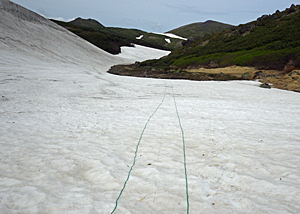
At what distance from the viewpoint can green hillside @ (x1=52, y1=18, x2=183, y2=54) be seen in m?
76.8

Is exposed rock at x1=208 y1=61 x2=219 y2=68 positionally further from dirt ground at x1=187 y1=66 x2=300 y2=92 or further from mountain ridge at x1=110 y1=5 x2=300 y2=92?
dirt ground at x1=187 y1=66 x2=300 y2=92

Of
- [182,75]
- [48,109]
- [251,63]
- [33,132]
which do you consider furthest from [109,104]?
[251,63]

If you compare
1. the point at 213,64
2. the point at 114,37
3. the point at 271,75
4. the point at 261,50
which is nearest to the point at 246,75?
the point at 271,75

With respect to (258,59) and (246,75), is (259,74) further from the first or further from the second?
(258,59)

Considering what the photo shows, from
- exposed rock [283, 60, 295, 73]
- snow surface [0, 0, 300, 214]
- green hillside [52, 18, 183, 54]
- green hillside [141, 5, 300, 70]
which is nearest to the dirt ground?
exposed rock [283, 60, 295, 73]

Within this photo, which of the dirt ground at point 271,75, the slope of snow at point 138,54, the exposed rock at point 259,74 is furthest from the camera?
the slope of snow at point 138,54

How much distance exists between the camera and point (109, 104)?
11891mm

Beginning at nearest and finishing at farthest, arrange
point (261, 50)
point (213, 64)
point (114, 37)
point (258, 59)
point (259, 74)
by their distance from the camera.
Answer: point (259, 74) < point (258, 59) < point (261, 50) < point (213, 64) < point (114, 37)

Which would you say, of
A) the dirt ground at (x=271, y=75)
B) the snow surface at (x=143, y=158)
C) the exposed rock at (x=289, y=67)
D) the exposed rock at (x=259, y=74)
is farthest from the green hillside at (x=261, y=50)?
the snow surface at (x=143, y=158)

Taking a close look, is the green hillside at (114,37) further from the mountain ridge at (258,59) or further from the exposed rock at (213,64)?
the exposed rock at (213,64)

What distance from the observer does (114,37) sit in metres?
93.3

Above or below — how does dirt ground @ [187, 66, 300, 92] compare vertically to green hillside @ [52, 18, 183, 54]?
below

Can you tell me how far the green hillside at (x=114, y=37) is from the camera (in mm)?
76831

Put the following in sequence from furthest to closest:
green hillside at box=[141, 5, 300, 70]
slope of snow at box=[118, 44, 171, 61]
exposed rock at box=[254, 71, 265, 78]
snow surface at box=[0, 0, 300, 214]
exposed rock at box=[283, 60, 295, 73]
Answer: slope of snow at box=[118, 44, 171, 61] < green hillside at box=[141, 5, 300, 70] < exposed rock at box=[254, 71, 265, 78] < exposed rock at box=[283, 60, 295, 73] < snow surface at box=[0, 0, 300, 214]
